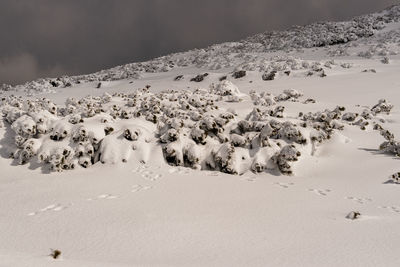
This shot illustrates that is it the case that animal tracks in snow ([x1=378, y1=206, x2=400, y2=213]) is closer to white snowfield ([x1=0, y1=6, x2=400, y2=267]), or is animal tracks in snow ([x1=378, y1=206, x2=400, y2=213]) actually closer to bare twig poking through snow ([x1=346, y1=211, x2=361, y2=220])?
white snowfield ([x1=0, y1=6, x2=400, y2=267])

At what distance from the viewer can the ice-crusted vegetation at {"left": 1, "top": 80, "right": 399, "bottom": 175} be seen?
8.40 meters

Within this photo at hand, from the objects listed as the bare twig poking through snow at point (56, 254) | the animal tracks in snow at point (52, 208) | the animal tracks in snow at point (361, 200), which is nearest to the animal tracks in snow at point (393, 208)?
the animal tracks in snow at point (361, 200)

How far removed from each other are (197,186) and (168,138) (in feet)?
7.61

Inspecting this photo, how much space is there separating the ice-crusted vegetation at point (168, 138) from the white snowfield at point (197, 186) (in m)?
0.04

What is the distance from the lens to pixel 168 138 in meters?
9.09

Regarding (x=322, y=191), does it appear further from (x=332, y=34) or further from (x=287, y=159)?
(x=332, y=34)

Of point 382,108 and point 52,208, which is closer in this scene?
point 52,208

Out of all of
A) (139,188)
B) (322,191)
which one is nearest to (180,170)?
(139,188)

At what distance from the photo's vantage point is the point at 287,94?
648 inches

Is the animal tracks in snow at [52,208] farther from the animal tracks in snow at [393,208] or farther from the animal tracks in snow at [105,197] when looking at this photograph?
the animal tracks in snow at [393,208]

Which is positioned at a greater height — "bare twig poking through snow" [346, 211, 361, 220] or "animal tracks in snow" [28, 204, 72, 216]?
"animal tracks in snow" [28, 204, 72, 216]

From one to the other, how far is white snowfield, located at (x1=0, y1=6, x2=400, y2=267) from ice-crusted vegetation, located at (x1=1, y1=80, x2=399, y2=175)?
36mm

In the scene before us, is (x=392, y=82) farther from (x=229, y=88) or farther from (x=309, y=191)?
(x=309, y=191)

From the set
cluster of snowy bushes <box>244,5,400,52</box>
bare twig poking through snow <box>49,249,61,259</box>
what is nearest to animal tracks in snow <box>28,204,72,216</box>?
bare twig poking through snow <box>49,249,61,259</box>
